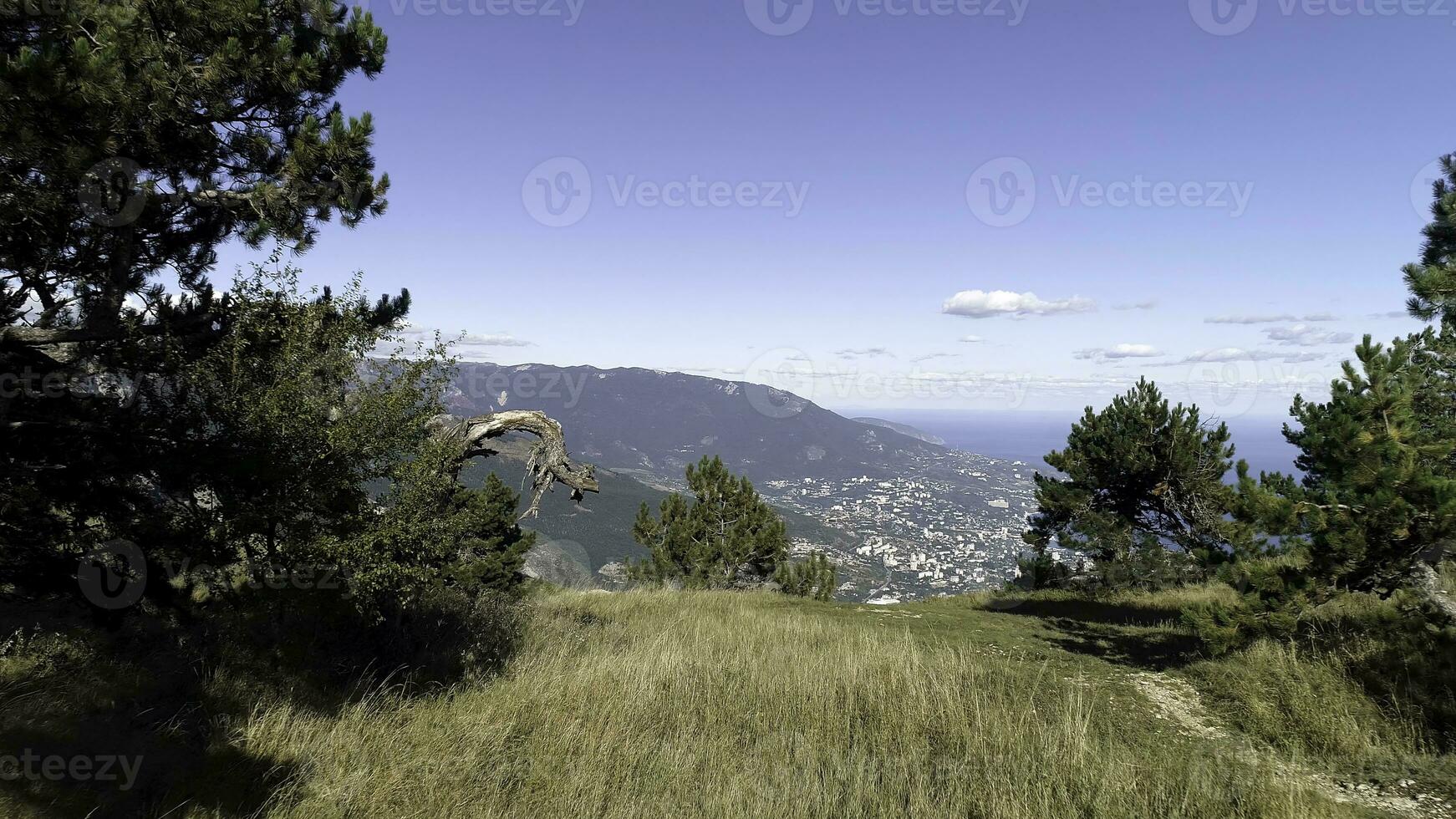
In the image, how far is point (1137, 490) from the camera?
16469 mm

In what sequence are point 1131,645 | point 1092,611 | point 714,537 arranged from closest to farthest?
point 1131,645, point 1092,611, point 714,537

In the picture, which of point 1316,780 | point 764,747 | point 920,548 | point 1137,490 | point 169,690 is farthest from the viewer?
point 920,548

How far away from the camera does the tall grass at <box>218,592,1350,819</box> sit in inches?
188

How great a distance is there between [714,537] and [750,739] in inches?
691

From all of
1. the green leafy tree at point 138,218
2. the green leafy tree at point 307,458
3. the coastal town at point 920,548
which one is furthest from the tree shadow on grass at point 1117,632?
the coastal town at point 920,548

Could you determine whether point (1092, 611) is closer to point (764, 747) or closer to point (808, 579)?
point (808, 579)

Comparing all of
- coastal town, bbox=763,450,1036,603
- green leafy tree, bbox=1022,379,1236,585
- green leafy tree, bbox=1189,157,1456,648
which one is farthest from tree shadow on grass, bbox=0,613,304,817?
coastal town, bbox=763,450,1036,603

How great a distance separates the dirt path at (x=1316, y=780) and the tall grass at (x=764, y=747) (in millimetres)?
306

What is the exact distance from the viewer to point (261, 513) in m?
6.77

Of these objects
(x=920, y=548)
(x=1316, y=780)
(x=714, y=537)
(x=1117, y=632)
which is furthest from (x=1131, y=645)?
(x=920, y=548)

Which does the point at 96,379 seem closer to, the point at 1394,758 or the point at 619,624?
the point at 619,624

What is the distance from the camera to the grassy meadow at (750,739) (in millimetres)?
4742

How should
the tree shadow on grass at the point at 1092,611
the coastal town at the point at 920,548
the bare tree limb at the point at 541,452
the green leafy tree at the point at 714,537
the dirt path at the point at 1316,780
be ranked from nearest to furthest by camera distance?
the dirt path at the point at 1316,780 → the bare tree limb at the point at 541,452 → the tree shadow on grass at the point at 1092,611 → the green leafy tree at the point at 714,537 → the coastal town at the point at 920,548

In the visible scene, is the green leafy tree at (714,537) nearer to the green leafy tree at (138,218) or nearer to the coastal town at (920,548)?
the green leafy tree at (138,218)
